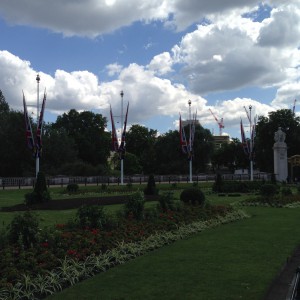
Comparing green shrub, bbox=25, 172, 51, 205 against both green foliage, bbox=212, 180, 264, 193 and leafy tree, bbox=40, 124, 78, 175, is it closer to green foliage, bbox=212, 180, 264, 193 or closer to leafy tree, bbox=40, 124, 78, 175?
green foliage, bbox=212, 180, 264, 193

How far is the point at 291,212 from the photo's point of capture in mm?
18938

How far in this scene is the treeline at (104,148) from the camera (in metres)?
59.9

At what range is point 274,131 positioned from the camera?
65688 mm

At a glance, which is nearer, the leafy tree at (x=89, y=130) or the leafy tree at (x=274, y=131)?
the leafy tree at (x=274, y=131)

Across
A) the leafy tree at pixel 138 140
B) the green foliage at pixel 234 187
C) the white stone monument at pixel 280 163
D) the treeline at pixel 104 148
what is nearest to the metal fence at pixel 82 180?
the white stone monument at pixel 280 163

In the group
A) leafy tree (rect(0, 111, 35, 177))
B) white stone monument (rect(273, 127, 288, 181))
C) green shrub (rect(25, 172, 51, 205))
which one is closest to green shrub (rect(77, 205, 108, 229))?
green shrub (rect(25, 172, 51, 205))

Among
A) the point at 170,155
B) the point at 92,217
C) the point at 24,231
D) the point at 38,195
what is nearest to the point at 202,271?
the point at 24,231

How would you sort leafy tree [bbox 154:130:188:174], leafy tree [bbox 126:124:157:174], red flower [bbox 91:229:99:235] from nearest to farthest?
red flower [bbox 91:229:99:235]
leafy tree [bbox 154:130:188:174]
leafy tree [bbox 126:124:157:174]

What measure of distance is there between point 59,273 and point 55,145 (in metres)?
58.7

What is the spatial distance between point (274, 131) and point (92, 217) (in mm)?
58542

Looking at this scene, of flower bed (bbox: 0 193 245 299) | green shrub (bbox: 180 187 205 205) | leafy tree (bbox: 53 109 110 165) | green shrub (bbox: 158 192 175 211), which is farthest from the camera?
leafy tree (bbox: 53 109 110 165)

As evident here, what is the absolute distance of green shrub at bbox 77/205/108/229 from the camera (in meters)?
10.9

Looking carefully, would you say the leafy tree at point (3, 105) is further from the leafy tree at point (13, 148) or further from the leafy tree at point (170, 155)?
the leafy tree at point (170, 155)

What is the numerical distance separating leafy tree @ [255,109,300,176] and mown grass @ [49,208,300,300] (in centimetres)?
5520
